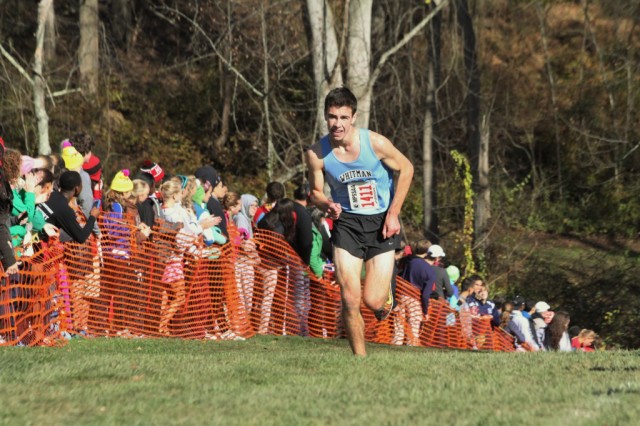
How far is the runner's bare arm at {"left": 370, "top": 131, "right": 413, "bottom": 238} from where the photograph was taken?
9945mm

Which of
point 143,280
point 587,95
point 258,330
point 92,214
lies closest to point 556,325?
A: point 258,330

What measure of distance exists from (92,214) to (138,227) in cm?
105

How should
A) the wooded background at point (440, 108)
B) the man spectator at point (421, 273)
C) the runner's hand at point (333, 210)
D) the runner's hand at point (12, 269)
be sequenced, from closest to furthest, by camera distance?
the runner's hand at point (333, 210), the runner's hand at point (12, 269), the man spectator at point (421, 273), the wooded background at point (440, 108)

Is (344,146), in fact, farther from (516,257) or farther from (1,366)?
(516,257)

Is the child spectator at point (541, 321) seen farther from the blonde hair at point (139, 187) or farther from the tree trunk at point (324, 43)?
the blonde hair at point (139, 187)

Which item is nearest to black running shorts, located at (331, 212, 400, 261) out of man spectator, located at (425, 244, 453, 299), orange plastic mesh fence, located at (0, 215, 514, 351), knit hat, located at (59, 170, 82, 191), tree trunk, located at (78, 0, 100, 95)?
orange plastic mesh fence, located at (0, 215, 514, 351)

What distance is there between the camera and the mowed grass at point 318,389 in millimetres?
6770

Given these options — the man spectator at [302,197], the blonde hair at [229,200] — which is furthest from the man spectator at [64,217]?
the man spectator at [302,197]

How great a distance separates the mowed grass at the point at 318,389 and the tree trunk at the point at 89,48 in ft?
81.2

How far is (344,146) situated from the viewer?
989 cm

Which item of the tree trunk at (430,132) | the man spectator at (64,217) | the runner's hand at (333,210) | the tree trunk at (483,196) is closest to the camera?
the runner's hand at (333,210)

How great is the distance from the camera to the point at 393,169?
397 inches

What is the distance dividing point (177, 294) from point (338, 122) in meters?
4.47

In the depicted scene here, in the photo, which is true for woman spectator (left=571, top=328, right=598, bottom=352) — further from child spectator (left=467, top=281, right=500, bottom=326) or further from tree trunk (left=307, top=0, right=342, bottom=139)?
tree trunk (left=307, top=0, right=342, bottom=139)
